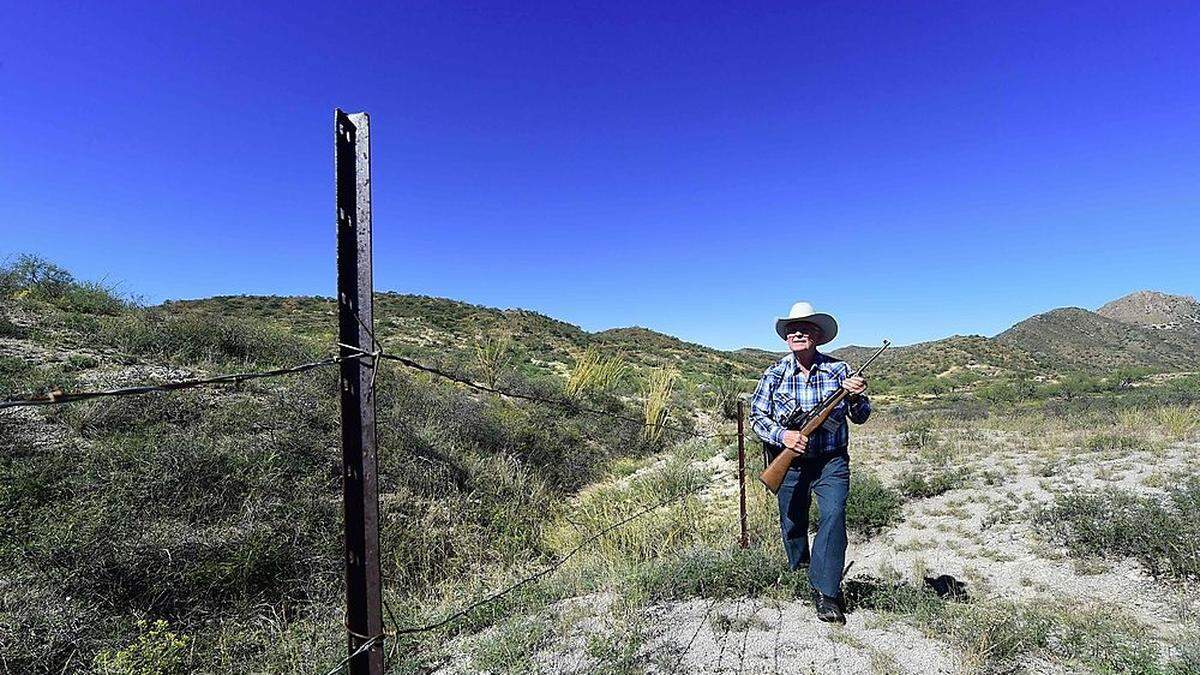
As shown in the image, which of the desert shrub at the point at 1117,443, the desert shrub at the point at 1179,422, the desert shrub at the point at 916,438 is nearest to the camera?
the desert shrub at the point at 1117,443

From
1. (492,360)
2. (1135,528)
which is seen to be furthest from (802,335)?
(492,360)

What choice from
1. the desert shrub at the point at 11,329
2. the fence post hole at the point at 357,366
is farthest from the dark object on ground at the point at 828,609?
the desert shrub at the point at 11,329

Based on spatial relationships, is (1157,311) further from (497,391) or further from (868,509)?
(497,391)

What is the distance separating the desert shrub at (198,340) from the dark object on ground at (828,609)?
9031 millimetres

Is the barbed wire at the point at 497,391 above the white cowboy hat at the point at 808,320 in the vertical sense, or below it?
below

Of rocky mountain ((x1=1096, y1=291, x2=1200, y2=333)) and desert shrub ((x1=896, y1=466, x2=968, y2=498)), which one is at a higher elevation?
rocky mountain ((x1=1096, y1=291, x2=1200, y2=333))

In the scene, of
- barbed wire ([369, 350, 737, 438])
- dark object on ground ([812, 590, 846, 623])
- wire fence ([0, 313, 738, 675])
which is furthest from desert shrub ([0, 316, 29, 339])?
dark object on ground ([812, 590, 846, 623])

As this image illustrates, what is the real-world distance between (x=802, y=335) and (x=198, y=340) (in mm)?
9644

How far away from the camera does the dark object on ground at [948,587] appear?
4.30 m

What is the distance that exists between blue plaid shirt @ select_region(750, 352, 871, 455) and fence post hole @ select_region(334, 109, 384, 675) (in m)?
2.75

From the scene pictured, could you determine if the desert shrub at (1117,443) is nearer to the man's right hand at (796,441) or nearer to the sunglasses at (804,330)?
the sunglasses at (804,330)

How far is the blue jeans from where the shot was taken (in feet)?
12.2

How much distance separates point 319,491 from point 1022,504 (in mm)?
7950

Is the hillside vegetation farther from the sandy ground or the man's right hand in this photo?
the man's right hand
